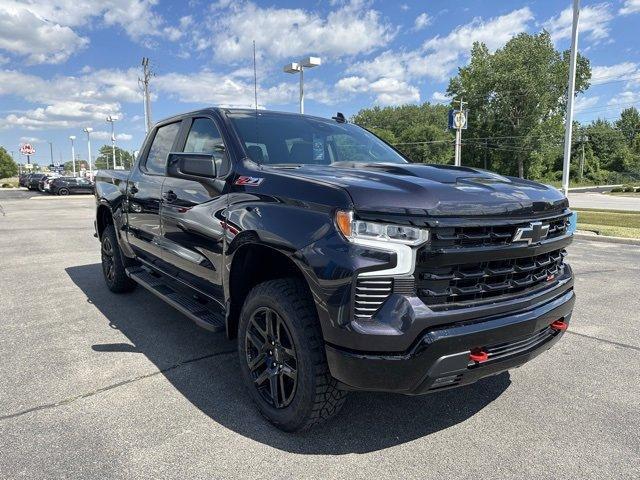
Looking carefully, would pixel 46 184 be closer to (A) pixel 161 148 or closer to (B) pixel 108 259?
(B) pixel 108 259

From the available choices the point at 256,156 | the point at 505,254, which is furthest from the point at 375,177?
the point at 256,156

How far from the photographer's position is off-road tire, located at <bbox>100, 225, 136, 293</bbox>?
5.54 m

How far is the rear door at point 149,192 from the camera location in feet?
13.9

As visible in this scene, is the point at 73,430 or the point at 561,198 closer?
the point at 73,430

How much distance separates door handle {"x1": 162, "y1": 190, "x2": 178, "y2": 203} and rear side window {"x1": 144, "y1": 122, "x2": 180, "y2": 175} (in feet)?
1.26

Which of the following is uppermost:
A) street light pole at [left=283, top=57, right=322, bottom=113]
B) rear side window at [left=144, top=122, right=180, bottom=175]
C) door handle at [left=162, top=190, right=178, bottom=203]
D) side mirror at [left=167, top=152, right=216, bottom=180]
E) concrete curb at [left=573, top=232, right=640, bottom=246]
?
street light pole at [left=283, top=57, right=322, bottom=113]

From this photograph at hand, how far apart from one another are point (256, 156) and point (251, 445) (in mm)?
1803

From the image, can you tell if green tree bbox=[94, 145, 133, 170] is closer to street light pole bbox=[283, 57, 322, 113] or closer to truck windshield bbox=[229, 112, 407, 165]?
street light pole bbox=[283, 57, 322, 113]

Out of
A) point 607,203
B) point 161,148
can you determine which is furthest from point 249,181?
point 607,203

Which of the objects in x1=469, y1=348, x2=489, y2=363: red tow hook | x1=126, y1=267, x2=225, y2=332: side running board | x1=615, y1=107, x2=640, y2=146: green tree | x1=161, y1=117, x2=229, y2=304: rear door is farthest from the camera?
x1=615, y1=107, x2=640, y2=146: green tree

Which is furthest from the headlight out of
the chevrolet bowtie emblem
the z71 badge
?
the z71 badge

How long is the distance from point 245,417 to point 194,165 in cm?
160

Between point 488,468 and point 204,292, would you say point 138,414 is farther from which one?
point 488,468

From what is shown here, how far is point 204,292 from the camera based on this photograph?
11.7 ft
